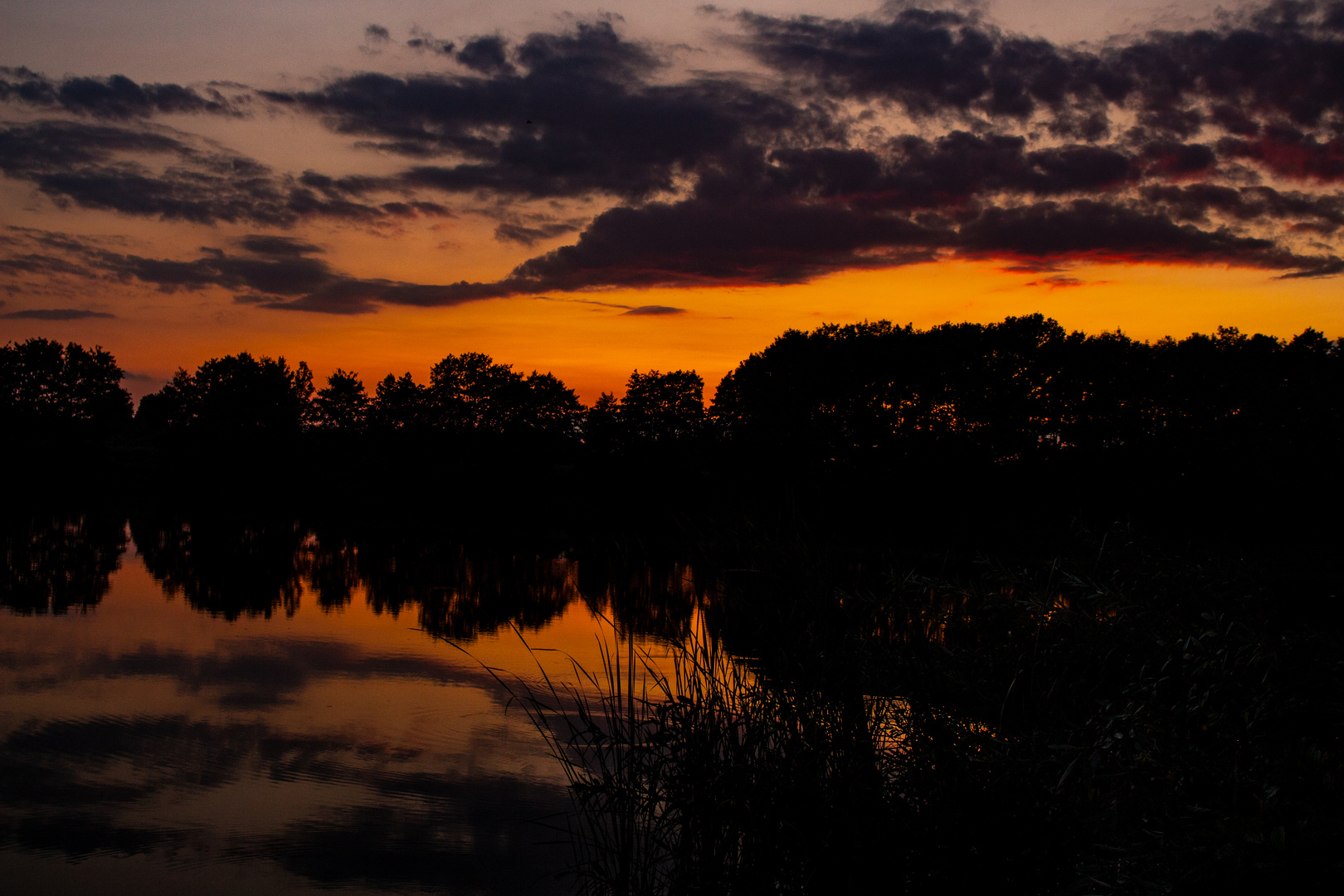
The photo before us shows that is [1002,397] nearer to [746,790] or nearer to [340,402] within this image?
[746,790]

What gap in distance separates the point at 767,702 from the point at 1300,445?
112 ft

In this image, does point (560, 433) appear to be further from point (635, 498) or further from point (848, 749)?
point (848, 749)

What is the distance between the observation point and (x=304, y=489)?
55000mm

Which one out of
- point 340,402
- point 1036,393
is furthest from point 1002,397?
point 340,402

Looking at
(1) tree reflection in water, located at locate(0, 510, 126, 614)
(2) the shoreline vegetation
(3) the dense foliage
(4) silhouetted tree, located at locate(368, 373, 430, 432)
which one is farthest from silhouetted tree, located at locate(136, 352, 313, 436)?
(3) the dense foliage

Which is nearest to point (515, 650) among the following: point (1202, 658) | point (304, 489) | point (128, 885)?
point (128, 885)

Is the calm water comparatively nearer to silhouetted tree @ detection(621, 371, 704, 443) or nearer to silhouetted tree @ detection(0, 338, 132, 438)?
silhouetted tree @ detection(621, 371, 704, 443)

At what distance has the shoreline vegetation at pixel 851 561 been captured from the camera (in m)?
4.46

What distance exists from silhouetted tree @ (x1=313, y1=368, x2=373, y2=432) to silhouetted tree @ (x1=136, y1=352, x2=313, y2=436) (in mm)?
841

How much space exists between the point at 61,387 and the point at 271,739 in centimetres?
6575

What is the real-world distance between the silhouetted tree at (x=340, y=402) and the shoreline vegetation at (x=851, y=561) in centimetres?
25

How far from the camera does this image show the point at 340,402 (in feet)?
225

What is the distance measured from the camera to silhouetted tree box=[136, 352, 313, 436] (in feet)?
206

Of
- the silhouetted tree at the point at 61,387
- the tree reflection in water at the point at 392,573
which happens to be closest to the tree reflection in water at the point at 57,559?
the tree reflection in water at the point at 392,573
